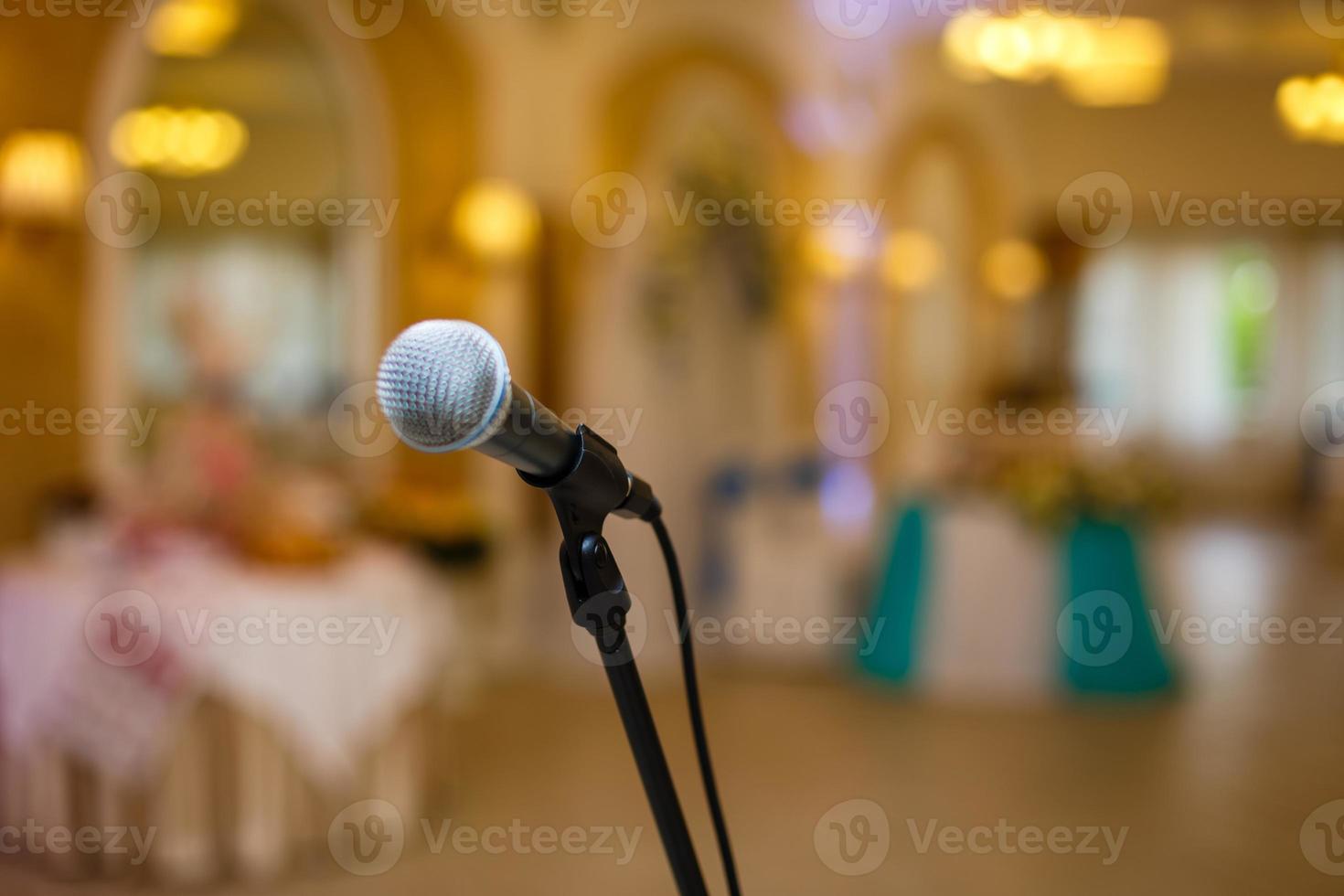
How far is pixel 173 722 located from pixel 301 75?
123 inches

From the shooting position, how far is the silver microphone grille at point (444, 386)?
81 centimetres

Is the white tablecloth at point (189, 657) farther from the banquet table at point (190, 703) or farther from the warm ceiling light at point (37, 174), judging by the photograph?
the warm ceiling light at point (37, 174)

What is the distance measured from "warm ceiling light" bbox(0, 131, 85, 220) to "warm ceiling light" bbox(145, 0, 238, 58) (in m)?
0.61

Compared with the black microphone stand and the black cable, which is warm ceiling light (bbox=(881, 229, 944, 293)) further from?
the black microphone stand

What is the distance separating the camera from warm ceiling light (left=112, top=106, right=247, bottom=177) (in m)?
4.47

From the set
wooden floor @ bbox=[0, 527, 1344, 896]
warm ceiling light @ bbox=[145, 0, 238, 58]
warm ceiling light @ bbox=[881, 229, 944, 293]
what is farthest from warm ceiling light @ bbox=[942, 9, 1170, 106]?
warm ceiling light @ bbox=[145, 0, 238, 58]

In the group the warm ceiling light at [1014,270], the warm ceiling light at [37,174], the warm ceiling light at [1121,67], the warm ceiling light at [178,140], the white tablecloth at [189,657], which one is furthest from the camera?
the warm ceiling light at [1014,270]

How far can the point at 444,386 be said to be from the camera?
83 centimetres

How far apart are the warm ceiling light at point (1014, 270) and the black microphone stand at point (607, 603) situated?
36.5 ft

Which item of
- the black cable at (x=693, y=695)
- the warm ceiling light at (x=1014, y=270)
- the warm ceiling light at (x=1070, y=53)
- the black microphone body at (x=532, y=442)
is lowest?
the black cable at (x=693, y=695)

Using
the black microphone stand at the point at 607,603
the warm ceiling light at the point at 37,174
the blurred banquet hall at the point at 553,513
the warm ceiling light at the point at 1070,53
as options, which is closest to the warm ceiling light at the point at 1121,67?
the warm ceiling light at the point at 1070,53

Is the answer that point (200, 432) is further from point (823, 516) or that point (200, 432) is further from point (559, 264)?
point (823, 516)

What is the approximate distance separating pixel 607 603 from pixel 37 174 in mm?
3913

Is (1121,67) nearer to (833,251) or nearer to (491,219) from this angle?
(833,251)
